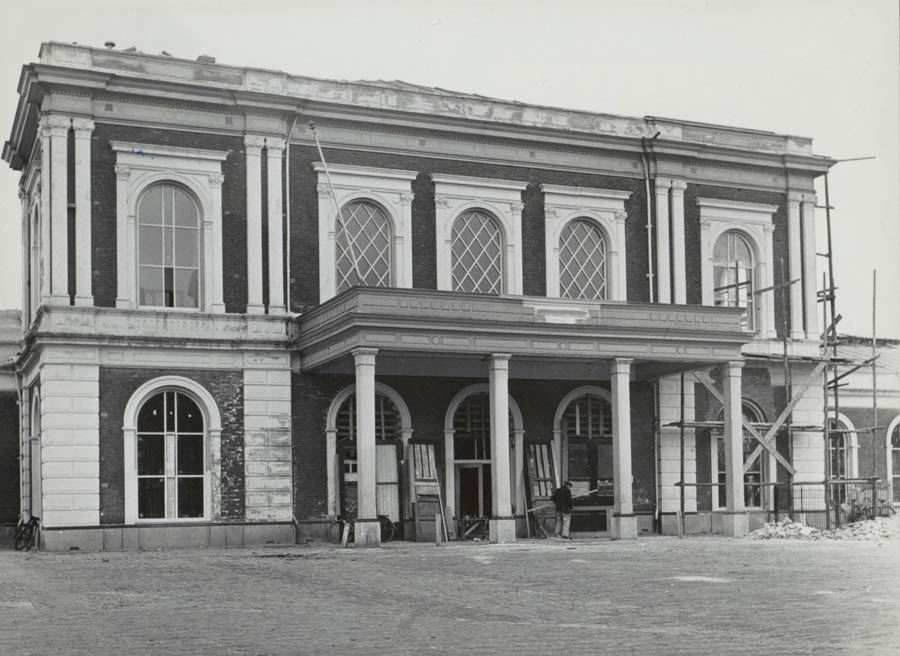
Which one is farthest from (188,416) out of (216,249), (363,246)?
(363,246)

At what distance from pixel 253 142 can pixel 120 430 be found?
281 inches

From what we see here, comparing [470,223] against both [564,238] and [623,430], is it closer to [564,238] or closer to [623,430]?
[564,238]

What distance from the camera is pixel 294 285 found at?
2989 centimetres

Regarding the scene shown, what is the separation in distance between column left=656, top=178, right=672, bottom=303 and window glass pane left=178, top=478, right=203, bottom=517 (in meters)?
12.6

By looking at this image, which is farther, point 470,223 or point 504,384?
point 470,223

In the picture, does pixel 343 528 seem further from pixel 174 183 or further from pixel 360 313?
pixel 174 183

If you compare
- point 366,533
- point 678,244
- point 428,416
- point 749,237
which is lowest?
point 366,533

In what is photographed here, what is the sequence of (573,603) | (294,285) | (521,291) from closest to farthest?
(573,603) < (294,285) < (521,291)

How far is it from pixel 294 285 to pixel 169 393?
12.4 feet

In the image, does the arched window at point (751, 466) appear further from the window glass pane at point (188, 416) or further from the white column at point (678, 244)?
the window glass pane at point (188, 416)

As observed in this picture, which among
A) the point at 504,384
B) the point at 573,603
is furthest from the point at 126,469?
the point at 573,603

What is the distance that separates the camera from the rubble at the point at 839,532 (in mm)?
27672

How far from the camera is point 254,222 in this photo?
96.8 ft

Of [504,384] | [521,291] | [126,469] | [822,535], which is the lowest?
[822,535]
